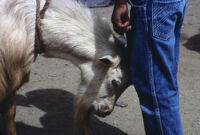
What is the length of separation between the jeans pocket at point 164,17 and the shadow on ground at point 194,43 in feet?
9.98

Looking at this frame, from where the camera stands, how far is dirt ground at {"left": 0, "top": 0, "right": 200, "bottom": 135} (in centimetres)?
315

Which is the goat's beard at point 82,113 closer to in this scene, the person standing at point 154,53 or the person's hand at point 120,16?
the person standing at point 154,53

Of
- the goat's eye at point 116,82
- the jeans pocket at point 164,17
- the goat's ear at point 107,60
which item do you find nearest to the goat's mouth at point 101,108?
the goat's eye at point 116,82

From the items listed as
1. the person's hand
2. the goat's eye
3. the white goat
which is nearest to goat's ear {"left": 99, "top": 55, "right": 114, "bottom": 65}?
the white goat

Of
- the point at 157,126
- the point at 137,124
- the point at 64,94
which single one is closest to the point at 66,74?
the point at 64,94

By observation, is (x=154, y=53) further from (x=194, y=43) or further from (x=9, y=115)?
(x=194, y=43)

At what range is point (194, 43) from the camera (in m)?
5.07

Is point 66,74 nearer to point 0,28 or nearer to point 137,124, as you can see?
point 137,124

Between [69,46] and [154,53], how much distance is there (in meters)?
0.66

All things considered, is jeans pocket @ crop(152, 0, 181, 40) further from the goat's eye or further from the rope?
the rope

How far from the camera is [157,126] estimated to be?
7.11 ft

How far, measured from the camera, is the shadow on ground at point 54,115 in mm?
3117

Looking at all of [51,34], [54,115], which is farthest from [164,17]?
[54,115]

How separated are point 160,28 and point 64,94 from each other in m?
2.10
